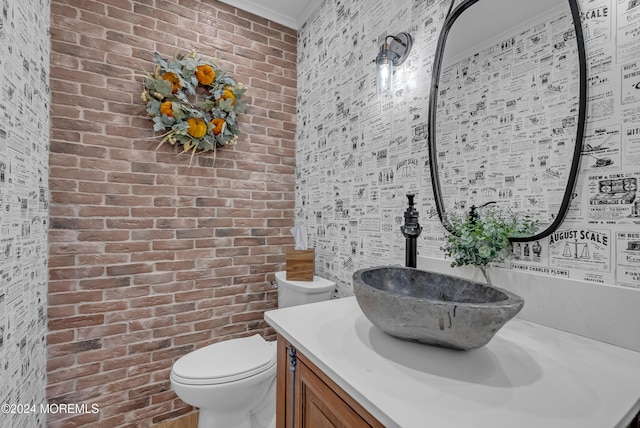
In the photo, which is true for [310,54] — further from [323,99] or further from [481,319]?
[481,319]

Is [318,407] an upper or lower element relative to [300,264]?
lower

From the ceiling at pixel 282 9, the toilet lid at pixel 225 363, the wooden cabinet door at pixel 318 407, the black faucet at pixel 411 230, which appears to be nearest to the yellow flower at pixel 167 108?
the ceiling at pixel 282 9

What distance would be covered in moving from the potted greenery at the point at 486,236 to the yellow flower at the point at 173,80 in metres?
1.79

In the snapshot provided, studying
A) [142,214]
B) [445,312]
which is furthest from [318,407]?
[142,214]

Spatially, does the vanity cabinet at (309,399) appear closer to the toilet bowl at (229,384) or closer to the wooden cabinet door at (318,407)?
the wooden cabinet door at (318,407)

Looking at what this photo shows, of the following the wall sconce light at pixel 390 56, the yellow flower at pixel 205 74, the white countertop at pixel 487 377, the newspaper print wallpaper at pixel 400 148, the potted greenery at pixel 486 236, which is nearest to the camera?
the white countertop at pixel 487 377

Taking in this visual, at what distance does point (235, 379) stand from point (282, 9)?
2.45 meters

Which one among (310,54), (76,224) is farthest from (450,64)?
(76,224)

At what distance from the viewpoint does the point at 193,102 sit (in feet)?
6.27

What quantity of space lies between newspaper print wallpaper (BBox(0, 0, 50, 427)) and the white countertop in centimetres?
109

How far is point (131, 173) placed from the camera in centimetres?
177

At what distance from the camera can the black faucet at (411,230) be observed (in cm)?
111

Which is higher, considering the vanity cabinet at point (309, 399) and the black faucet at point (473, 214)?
the black faucet at point (473, 214)

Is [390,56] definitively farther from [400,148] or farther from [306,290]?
[306,290]
